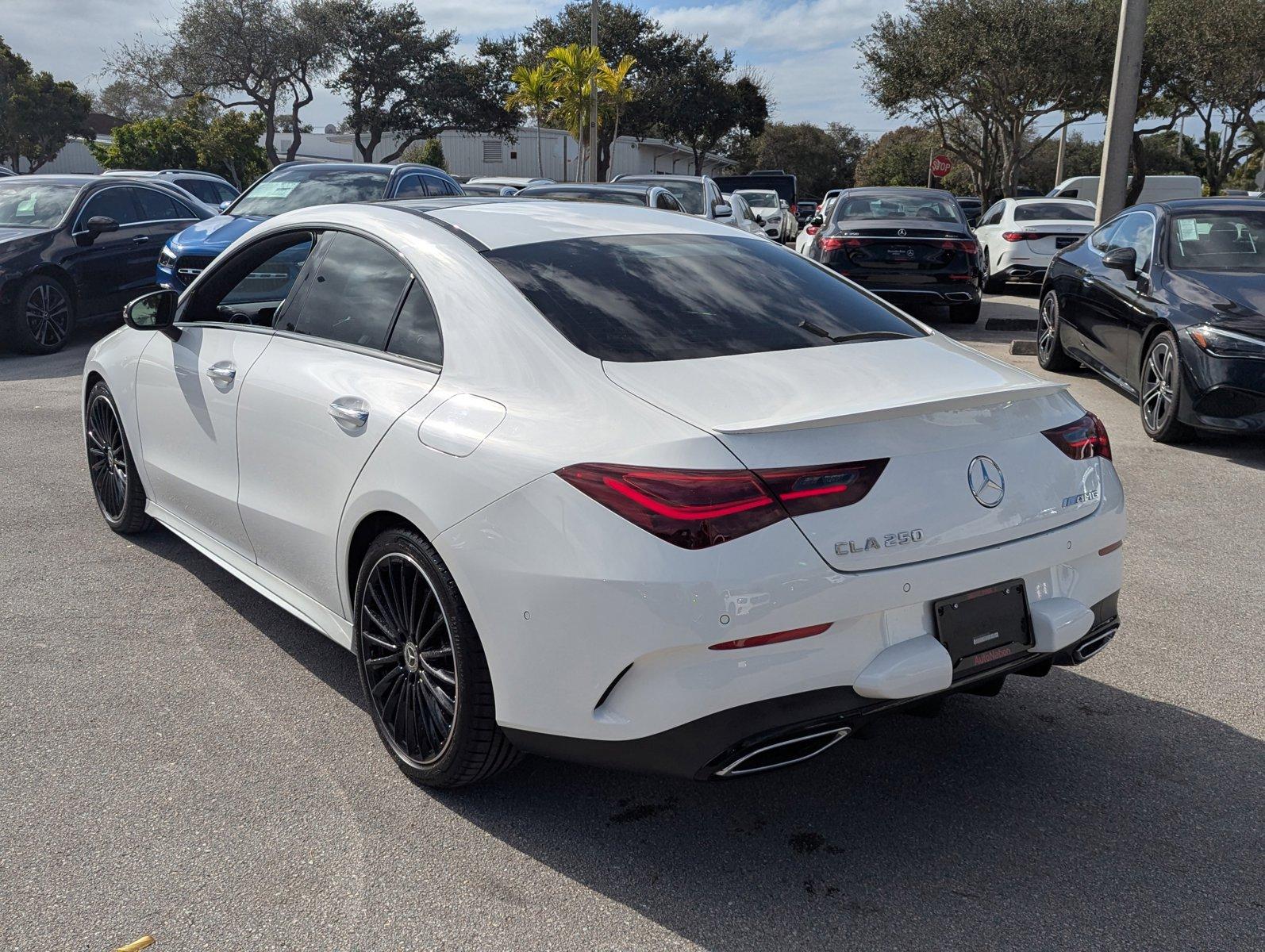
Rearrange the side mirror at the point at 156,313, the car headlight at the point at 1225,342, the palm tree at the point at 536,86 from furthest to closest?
the palm tree at the point at 536,86 → the car headlight at the point at 1225,342 → the side mirror at the point at 156,313

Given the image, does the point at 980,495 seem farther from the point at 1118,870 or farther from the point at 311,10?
the point at 311,10

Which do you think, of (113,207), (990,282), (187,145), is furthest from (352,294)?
(187,145)

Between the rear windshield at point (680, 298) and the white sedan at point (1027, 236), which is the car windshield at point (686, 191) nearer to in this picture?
the white sedan at point (1027, 236)

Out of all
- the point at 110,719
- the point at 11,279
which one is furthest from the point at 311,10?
the point at 110,719

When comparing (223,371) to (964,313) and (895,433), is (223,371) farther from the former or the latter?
(964,313)

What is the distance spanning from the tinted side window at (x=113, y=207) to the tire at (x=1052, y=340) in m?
9.30

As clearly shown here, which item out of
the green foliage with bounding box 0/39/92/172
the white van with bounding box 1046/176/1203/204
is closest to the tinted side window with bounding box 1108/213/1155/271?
the white van with bounding box 1046/176/1203/204

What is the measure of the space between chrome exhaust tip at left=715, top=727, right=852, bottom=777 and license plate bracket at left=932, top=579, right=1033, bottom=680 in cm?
33

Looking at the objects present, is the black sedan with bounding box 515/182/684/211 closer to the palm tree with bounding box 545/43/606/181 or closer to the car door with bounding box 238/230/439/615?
the car door with bounding box 238/230/439/615

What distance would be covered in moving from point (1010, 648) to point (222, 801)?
2132 mm

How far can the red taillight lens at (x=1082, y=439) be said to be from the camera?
3096mm

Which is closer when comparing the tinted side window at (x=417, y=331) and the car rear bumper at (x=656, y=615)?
the car rear bumper at (x=656, y=615)

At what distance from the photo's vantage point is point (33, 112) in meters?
47.7

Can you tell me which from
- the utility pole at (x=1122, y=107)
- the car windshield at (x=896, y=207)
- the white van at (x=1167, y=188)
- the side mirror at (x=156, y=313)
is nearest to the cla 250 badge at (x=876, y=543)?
the side mirror at (x=156, y=313)
